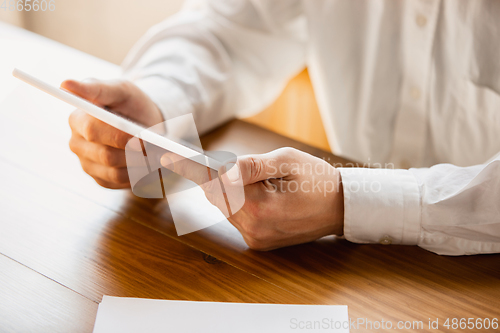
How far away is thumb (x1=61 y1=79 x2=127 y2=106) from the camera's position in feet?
1.67

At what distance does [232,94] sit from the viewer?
775mm

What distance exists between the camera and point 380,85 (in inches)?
30.0

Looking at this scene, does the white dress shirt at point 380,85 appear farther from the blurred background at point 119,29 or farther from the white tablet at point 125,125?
the blurred background at point 119,29

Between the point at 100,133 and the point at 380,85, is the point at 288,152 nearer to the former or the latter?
the point at 100,133

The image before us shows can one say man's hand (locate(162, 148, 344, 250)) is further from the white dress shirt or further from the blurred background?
the blurred background

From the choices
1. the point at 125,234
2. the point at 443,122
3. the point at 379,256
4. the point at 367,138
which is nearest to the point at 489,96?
the point at 443,122

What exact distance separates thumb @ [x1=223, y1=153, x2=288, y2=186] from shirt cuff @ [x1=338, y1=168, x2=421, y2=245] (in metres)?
0.09

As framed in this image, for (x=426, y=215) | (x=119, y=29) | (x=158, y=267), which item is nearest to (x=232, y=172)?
(x=158, y=267)

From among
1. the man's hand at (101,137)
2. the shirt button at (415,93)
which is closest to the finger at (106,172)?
the man's hand at (101,137)

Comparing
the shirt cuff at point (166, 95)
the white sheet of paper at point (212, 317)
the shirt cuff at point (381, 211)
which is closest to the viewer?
the white sheet of paper at point (212, 317)

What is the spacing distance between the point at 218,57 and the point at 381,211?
45 cm

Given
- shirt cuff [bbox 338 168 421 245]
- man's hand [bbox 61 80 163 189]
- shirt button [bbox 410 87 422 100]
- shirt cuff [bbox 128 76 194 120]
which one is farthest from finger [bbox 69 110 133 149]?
shirt button [bbox 410 87 422 100]

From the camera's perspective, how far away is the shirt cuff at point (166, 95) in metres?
0.62

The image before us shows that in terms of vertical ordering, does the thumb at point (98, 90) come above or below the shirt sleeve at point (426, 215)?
above
